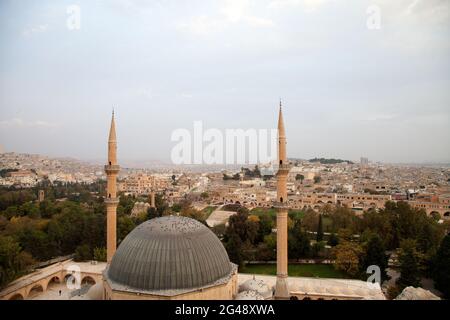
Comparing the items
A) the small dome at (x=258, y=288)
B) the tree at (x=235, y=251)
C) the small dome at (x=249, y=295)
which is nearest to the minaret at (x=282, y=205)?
the small dome at (x=258, y=288)

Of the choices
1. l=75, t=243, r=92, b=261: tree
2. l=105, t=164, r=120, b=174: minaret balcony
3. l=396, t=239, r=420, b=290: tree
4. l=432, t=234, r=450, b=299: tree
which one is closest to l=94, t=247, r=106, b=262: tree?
l=75, t=243, r=92, b=261: tree

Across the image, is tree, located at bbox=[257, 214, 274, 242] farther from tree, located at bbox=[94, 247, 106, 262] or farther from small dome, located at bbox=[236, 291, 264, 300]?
small dome, located at bbox=[236, 291, 264, 300]

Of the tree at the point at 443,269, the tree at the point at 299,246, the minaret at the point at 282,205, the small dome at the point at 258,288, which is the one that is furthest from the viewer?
the tree at the point at 299,246

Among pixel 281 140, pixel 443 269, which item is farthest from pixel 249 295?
pixel 443 269

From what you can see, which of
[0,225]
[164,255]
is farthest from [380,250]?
[0,225]

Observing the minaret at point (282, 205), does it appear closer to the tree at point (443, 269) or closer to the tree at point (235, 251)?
the tree at point (235, 251)

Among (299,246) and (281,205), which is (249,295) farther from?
(299,246)
